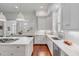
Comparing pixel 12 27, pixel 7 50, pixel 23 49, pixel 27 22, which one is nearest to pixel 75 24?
pixel 27 22

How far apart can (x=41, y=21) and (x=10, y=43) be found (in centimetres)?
90

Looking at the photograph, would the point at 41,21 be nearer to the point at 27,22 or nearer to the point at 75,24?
the point at 27,22

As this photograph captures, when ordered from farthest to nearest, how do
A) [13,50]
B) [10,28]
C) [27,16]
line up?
1. [13,50]
2. [27,16]
3. [10,28]

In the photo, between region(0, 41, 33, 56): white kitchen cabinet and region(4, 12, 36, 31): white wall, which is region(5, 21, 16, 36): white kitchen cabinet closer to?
region(4, 12, 36, 31): white wall

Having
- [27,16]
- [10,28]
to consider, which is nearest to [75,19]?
[27,16]

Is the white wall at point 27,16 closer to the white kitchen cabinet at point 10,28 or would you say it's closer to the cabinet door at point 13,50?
the white kitchen cabinet at point 10,28

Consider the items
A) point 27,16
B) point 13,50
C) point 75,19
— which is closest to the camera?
point 75,19

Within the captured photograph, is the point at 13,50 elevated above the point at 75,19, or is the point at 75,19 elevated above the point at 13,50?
the point at 75,19

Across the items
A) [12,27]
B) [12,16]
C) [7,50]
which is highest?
[12,16]

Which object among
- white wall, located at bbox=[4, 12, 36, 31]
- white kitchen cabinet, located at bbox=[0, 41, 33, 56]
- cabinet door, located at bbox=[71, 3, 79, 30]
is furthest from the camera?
white kitchen cabinet, located at bbox=[0, 41, 33, 56]

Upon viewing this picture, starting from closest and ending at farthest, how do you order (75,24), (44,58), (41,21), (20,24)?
(44,58), (75,24), (20,24), (41,21)

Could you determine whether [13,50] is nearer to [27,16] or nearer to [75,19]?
[27,16]

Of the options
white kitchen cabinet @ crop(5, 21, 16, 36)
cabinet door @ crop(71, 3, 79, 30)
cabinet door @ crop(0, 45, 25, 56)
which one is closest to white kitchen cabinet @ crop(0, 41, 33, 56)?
cabinet door @ crop(0, 45, 25, 56)

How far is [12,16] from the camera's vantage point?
6.76 ft
